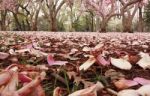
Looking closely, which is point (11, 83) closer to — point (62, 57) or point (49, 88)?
point (49, 88)

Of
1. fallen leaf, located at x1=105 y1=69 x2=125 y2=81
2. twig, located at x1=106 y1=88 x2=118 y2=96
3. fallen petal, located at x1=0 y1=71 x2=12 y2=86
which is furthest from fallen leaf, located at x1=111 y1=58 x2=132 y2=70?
fallen petal, located at x1=0 y1=71 x2=12 y2=86

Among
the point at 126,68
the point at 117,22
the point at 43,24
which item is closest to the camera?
the point at 126,68

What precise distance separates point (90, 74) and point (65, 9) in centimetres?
4944

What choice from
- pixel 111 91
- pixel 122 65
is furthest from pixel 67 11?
pixel 111 91

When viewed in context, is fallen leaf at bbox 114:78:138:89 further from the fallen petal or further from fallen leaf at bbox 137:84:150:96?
the fallen petal

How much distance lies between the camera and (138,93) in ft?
3.59

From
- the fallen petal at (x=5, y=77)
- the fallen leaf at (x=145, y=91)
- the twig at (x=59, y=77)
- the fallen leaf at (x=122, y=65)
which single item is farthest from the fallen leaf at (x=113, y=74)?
the fallen petal at (x=5, y=77)

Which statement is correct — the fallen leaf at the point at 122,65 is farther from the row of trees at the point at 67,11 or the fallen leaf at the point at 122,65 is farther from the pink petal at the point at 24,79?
the row of trees at the point at 67,11

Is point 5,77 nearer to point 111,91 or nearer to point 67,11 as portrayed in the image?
point 111,91

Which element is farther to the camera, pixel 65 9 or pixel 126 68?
pixel 65 9

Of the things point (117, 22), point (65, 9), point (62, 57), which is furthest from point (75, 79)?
point (117, 22)

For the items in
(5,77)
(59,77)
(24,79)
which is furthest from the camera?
(59,77)

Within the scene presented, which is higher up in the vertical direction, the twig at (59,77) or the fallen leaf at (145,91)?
the fallen leaf at (145,91)

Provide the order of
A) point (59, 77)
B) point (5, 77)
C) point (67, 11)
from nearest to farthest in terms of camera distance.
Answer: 1. point (5, 77)
2. point (59, 77)
3. point (67, 11)
